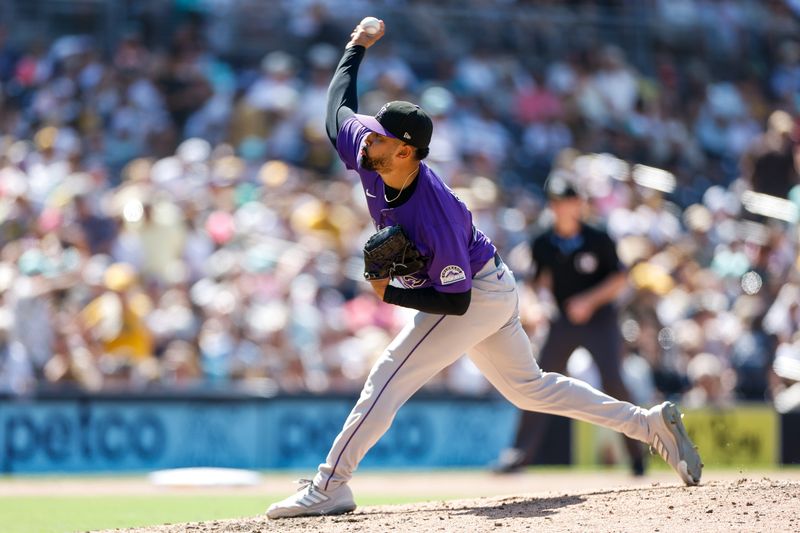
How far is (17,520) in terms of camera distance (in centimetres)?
771

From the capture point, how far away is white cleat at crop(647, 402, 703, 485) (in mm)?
6984

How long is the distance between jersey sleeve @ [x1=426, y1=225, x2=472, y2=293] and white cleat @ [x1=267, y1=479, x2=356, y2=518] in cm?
120

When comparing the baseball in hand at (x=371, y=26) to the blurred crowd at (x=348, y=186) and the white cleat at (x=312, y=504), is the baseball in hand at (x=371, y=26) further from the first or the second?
the blurred crowd at (x=348, y=186)

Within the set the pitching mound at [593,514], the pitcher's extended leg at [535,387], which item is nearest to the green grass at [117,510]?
the pitching mound at [593,514]

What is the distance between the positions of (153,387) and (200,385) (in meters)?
0.41

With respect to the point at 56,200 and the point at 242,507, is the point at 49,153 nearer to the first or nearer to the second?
the point at 56,200

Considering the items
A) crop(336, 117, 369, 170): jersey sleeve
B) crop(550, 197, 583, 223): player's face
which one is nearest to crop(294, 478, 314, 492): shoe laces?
crop(336, 117, 369, 170): jersey sleeve

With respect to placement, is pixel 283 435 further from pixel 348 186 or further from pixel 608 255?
pixel 348 186

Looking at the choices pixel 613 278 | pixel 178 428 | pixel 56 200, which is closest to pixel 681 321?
pixel 613 278

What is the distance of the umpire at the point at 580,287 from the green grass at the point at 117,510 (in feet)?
5.69

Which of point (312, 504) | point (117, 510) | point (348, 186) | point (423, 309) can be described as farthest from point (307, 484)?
point (348, 186)

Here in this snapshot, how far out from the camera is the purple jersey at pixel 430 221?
19.9ft

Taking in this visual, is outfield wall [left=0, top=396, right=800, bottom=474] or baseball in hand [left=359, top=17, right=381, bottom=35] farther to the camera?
outfield wall [left=0, top=396, right=800, bottom=474]

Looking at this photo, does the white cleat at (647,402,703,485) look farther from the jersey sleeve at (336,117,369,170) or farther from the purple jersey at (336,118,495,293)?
the jersey sleeve at (336,117,369,170)
